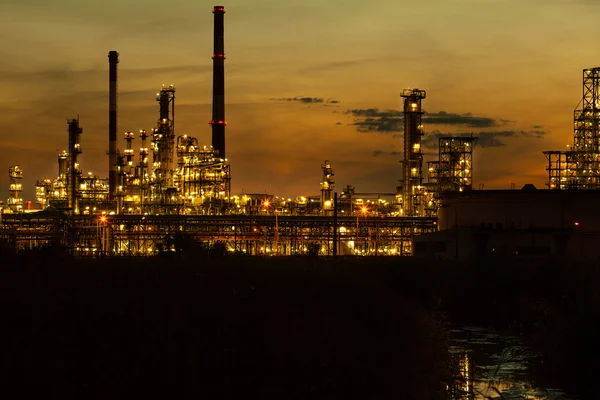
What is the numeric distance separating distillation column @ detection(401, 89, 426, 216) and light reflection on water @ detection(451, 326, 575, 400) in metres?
38.3

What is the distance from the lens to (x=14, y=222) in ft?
214

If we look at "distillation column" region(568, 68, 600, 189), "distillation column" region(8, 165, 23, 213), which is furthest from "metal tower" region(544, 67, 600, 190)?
"distillation column" region(8, 165, 23, 213)

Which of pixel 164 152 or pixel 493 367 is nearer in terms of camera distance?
pixel 493 367

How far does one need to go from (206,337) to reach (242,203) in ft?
202

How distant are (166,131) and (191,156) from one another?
3.49 metres

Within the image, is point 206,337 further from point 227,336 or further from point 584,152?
point 584,152

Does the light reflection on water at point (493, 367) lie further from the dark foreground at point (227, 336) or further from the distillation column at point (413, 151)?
the distillation column at point (413, 151)

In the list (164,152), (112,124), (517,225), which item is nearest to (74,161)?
(112,124)

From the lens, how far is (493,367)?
27.4 meters

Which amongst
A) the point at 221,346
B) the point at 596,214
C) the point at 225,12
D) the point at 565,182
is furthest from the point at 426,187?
the point at 221,346

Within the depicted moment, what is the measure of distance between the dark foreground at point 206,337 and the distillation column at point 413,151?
162 ft

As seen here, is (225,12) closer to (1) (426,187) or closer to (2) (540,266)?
(1) (426,187)

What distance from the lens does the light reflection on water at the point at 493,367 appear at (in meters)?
23.4

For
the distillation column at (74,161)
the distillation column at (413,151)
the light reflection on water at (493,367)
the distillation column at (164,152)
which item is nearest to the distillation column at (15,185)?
the distillation column at (74,161)
